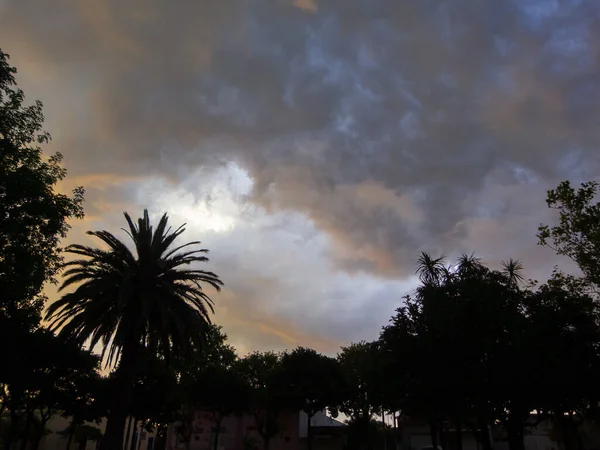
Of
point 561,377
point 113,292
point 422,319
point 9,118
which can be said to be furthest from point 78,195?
point 561,377

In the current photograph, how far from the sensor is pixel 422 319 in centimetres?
3831

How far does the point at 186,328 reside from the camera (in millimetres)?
29922

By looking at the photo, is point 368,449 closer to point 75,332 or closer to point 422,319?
point 422,319

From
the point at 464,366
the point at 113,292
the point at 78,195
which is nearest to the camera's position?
the point at 78,195

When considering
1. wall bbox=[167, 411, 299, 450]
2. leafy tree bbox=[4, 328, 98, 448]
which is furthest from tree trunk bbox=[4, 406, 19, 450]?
wall bbox=[167, 411, 299, 450]

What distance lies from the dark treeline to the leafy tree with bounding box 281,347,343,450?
1942 cm

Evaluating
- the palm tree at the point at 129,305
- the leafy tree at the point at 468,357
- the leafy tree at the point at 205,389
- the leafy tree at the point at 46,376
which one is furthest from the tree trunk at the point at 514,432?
the leafy tree at the point at 205,389

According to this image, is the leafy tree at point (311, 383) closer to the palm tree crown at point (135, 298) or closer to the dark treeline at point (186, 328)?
the dark treeline at point (186, 328)

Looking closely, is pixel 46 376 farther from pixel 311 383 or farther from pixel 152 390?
pixel 311 383

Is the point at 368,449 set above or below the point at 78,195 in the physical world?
below

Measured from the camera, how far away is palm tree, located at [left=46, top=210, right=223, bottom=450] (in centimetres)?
2775

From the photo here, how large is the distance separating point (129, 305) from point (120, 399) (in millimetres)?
5453

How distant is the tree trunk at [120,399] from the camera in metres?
26.9

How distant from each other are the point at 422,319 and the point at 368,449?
134ft
